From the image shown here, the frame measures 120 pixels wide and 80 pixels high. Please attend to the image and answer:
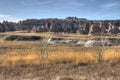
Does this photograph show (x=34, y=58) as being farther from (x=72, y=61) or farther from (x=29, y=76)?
(x=29, y=76)

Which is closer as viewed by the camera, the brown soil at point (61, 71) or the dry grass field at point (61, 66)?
the brown soil at point (61, 71)

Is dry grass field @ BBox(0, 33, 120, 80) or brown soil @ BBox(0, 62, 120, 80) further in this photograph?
dry grass field @ BBox(0, 33, 120, 80)

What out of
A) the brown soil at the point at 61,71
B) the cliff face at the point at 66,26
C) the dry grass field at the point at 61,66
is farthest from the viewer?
the cliff face at the point at 66,26

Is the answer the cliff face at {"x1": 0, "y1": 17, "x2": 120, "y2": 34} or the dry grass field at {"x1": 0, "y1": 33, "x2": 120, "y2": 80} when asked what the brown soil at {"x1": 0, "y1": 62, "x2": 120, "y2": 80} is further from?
the cliff face at {"x1": 0, "y1": 17, "x2": 120, "y2": 34}

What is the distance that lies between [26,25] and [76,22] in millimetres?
38985

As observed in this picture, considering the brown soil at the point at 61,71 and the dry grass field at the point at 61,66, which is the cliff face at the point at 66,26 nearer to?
the dry grass field at the point at 61,66

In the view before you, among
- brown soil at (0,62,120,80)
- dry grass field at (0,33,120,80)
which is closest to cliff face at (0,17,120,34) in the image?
dry grass field at (0,33,120,80)

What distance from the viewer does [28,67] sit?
36.4ft

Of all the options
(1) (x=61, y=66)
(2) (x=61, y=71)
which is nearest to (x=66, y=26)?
(1) (x=61, y=66)

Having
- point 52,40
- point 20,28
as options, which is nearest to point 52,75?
point 52,40

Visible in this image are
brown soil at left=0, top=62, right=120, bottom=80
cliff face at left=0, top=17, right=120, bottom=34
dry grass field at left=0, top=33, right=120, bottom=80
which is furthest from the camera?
cliff face at left=0, top=17, right=120, bottom=34

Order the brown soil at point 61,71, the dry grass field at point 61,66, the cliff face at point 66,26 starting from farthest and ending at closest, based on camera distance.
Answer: the cliff face at point 66,26 < the dry grass field at point 61,66 < the brown soil at point 61,71

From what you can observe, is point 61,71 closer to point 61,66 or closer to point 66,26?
point 61,66

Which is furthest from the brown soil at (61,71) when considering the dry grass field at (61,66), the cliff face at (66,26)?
the cliff face at (66,26)
